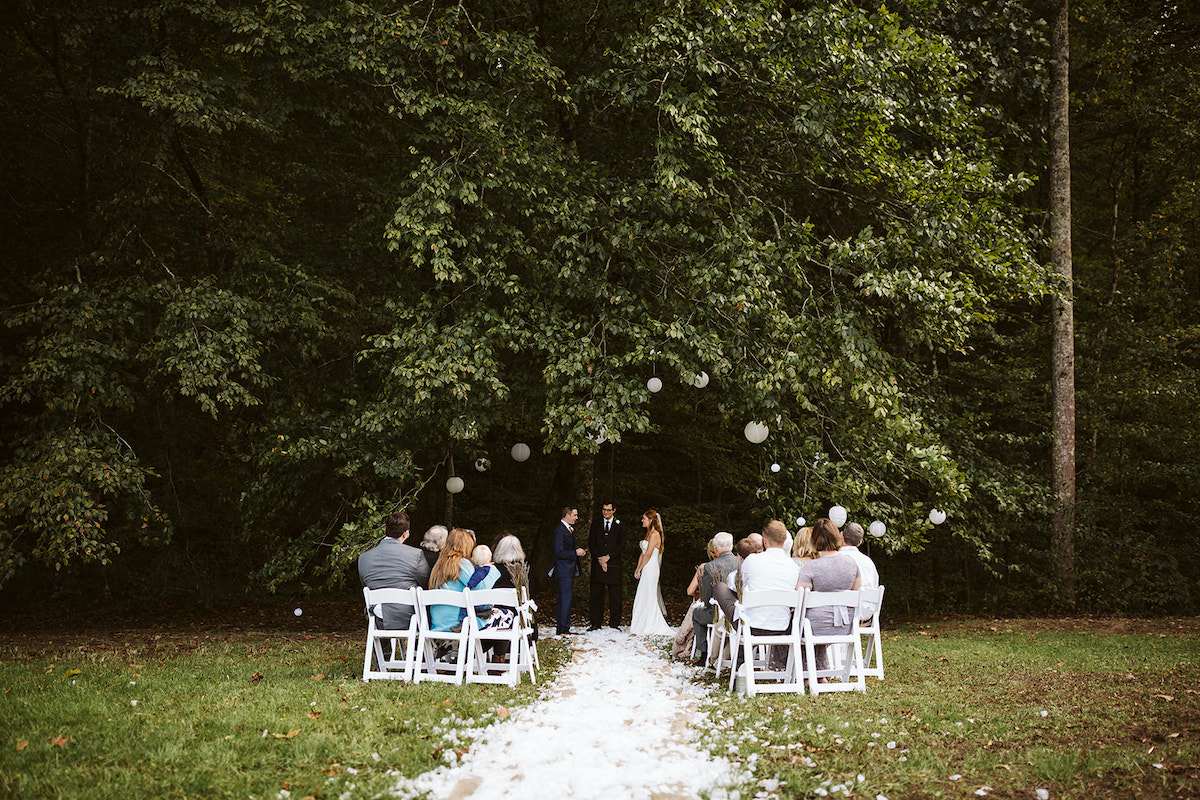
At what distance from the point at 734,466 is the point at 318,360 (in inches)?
312

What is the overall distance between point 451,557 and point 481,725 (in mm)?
2210

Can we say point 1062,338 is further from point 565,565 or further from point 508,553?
point 508,553

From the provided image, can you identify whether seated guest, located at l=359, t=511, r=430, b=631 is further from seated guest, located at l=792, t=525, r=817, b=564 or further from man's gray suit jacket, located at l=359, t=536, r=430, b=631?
seated guest, located at l=792, t=525, r=817, b=564

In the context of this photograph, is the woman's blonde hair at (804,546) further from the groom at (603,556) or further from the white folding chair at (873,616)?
the groom at (603,556)

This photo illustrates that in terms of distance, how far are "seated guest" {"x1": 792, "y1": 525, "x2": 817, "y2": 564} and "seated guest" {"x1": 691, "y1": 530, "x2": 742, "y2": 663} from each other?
0.68 m

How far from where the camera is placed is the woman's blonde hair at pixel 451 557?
7730 mm

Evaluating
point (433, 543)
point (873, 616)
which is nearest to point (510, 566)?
point (433, 543)

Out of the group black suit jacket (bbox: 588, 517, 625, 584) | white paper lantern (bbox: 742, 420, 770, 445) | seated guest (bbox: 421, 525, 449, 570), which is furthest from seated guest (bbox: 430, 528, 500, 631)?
white paper lantern (bbox: 742, 420, 770, 445)

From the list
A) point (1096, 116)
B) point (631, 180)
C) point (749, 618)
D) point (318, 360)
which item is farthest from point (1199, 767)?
point (1096, 116)

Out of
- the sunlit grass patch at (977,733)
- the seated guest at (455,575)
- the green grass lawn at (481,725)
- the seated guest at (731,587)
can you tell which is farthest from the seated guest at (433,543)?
the sunlit grass patch at (977,733)

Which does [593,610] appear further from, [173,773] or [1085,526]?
[1085,526]

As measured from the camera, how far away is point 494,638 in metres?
7.56

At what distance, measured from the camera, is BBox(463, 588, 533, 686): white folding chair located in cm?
720

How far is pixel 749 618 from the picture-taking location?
288 inches
